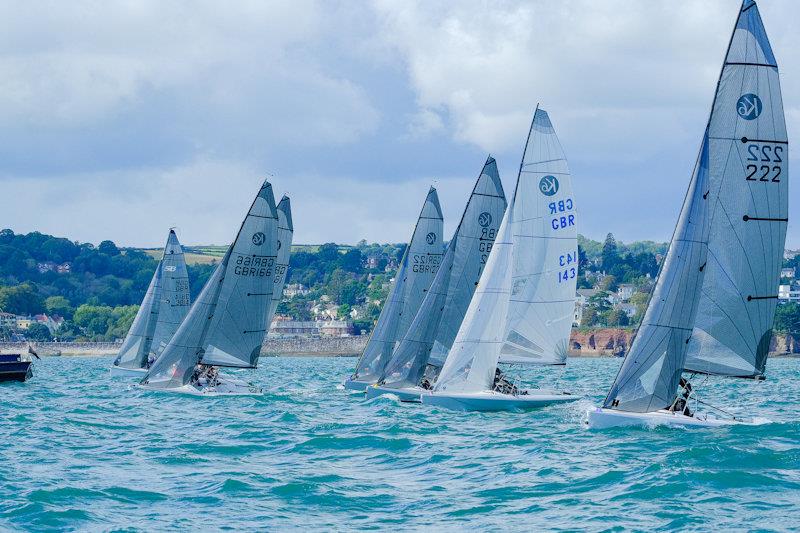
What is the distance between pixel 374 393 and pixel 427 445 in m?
14.4

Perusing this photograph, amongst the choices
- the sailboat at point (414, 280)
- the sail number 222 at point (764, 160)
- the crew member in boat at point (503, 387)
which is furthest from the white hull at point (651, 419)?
the sailboat at point (414, 280)

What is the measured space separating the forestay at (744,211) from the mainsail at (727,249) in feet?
0.07

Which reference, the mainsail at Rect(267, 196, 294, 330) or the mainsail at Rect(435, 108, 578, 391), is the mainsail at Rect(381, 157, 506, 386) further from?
the mainsail at Rect(267, 196, 294, 330)

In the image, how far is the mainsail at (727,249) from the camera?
1131 inches

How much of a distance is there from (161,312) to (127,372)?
3.50 meters

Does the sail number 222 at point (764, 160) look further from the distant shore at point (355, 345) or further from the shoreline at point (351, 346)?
the distant shore at point (355, 345)

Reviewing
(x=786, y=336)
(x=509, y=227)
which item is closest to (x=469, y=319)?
(x=509, y=227)

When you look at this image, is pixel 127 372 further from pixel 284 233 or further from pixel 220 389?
pixel 220 389

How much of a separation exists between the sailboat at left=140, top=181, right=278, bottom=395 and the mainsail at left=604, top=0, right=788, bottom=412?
60.4 feet

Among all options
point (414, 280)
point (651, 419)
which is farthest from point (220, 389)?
point (651, 419)

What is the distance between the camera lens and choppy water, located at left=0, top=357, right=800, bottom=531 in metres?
19.7

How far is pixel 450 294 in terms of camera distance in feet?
138

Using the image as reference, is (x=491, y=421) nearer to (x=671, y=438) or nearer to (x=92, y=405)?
(x=671, y=438)

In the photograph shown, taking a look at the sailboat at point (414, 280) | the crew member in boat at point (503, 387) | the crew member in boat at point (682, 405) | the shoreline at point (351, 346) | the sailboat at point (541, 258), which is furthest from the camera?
the shoreline at point (351, 346)
